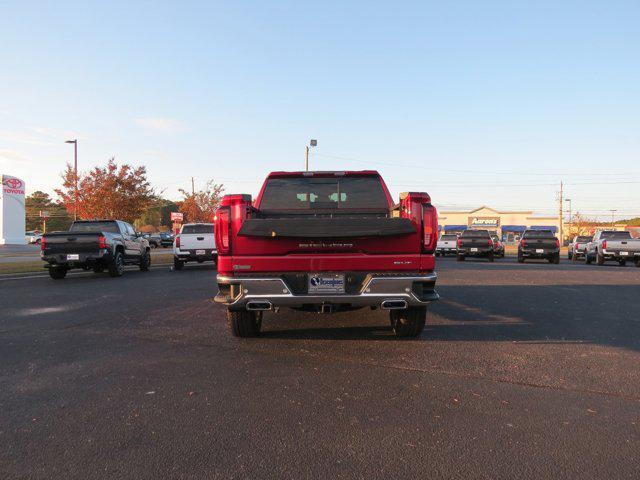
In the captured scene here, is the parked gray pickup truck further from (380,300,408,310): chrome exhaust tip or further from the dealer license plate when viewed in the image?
the dealer license plate

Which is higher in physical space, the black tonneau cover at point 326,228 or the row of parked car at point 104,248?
the black tonneau cover at point 326,228

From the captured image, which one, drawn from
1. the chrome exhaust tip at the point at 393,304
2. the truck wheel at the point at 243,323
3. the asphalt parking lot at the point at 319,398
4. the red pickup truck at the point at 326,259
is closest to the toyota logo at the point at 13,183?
the asphalt parking lot at the point at 319,398

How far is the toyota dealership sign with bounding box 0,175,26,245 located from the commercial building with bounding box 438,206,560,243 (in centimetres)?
5964

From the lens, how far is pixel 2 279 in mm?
14203

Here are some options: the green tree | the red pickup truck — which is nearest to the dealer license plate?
the red pickup truck

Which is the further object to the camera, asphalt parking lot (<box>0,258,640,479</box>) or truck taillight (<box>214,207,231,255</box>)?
truck taillight (<box>214,207,231,255</box>)

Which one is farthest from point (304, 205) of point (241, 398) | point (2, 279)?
point (2, 279)

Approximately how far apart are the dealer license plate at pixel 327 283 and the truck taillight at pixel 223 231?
98 centimetres

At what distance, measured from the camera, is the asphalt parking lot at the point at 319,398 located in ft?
9.50

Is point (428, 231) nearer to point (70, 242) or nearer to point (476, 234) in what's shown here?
point (70, 242)

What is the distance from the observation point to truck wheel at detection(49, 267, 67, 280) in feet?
47.3

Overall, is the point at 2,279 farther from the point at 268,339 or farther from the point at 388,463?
the point at 388,463

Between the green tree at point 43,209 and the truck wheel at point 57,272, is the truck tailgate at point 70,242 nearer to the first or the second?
the truck wheel at point 57,272

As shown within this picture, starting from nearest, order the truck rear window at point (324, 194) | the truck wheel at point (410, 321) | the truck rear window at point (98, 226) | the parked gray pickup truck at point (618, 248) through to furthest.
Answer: the truck wheel at point (410, 321) → the truck rear window at point (324, 194) → the truck rear window at point (98, 226) → the parked gray pickup truck at point (618, 248)
